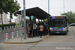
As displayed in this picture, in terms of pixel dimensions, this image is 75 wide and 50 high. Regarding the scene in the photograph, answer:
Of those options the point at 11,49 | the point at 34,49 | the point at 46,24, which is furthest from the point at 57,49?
the point at 46,24

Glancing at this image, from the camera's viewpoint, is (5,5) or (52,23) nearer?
(52,23)

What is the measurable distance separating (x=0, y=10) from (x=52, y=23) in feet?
58.8

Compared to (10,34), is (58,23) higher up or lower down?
higher up

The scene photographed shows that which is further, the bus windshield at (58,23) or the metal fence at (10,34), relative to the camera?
the bus windshield at (58,23)

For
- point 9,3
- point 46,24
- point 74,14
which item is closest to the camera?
point 46,24

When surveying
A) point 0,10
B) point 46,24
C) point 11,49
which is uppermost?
point 0,10

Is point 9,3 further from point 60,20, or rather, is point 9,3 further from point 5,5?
point 60,20

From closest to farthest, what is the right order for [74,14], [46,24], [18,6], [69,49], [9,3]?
[69,49], [46,24], [9,3], [18,6], [74,14]

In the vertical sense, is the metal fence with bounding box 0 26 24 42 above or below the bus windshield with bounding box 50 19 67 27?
below

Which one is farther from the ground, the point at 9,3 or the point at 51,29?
the point at 9,3

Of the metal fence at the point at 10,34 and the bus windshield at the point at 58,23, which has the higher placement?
the bus windshield at the point at 58,23

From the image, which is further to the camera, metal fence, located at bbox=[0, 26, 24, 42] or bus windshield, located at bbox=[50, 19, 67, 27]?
bus windshield, located at bbox=[50, 19, 67, 27]

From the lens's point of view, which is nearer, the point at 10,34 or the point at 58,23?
the point at 58,23

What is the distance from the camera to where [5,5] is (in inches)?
1441
